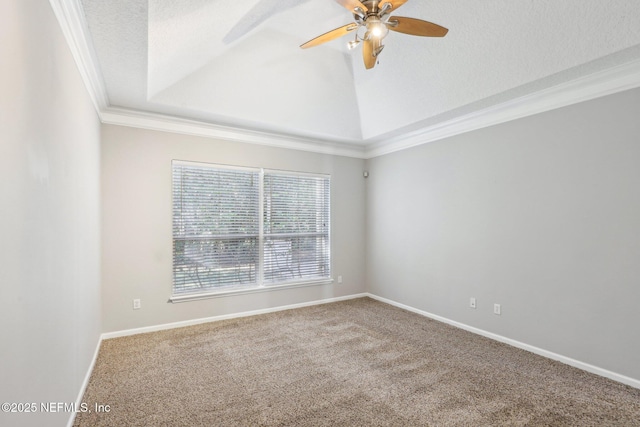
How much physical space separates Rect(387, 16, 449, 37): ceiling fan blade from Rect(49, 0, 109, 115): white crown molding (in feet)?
6.62

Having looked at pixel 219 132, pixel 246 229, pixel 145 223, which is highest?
pixel 219 132

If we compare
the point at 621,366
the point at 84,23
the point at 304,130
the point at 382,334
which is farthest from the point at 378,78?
the point at 621,366

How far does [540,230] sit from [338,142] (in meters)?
3.05

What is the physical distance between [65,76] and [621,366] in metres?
4.81

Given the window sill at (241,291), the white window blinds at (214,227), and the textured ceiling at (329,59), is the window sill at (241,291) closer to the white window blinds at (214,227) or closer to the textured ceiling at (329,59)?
the white window blinds at (214,227)

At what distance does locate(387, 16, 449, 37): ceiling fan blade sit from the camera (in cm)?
210

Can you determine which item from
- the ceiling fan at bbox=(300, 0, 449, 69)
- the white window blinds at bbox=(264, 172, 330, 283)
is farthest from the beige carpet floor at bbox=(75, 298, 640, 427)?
the ceiling fan at bbox=(300, 0, 449, 69)

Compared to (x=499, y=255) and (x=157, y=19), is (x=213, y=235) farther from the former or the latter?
(x=499, y=255)

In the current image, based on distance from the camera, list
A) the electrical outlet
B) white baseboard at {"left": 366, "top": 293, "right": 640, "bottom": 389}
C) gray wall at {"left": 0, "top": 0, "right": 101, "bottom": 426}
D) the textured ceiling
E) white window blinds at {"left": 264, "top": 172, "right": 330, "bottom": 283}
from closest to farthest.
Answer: gray wall at {"left": 0, "top": 0, "right": 101, "bottom": 426}
the textured ceiling
white baseboard at {"left": 366, "top": 293, "right": 640, "bottom": 389}
the electrical outlet
white window blinds at {"left": 264, "top": 172, "right": 330, "bottom": 283}

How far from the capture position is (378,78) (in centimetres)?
372

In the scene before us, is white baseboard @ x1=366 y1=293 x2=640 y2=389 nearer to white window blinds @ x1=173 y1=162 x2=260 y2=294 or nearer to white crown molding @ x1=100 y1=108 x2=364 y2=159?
white window blinds @ x1=173 y1=162 x2=260 y2=294

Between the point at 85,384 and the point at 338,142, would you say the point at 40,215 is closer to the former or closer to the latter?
the point at 85,384

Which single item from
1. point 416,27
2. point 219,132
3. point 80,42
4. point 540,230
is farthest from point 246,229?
point 540,230

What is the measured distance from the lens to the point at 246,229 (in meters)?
4.46
